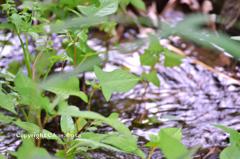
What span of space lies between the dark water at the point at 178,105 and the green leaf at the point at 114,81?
24cm

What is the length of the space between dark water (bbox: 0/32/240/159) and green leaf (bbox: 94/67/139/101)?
9.4 inches

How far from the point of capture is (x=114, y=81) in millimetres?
969

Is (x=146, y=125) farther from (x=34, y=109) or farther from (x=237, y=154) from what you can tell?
(x=237, y=154)

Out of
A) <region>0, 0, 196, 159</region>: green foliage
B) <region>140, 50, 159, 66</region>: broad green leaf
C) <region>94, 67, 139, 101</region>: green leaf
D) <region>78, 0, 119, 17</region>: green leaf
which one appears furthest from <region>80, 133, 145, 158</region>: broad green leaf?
<region>140, 50, 159, 66</region>: broad green leaf

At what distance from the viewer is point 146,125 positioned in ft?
4.50

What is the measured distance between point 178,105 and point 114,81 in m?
0.58

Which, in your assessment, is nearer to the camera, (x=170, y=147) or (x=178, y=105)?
(x=170, y=147)

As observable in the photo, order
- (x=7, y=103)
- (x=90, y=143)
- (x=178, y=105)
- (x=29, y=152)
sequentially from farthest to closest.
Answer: (x=178, y=105) → (x=7, y=103) → (x=90, y=143) → (x=29, y=152)

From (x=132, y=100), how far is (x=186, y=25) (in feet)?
2.71

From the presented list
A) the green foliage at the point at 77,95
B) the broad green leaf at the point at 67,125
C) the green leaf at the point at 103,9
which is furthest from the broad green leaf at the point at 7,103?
the green leaf at the point at 103,9

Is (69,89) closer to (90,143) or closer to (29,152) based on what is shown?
(90,143)

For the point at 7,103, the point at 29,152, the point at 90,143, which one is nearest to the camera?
the point at 29,152

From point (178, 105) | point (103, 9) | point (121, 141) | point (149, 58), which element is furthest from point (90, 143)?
point (178, 105)

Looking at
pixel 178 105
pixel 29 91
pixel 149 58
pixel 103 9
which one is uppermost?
pixel 103 9
